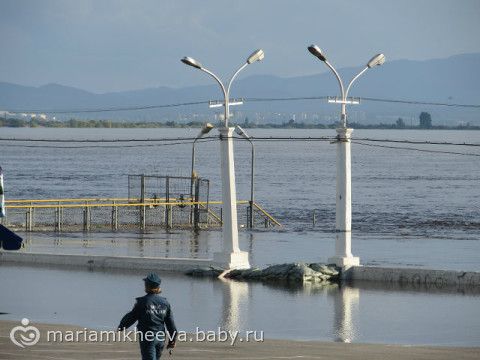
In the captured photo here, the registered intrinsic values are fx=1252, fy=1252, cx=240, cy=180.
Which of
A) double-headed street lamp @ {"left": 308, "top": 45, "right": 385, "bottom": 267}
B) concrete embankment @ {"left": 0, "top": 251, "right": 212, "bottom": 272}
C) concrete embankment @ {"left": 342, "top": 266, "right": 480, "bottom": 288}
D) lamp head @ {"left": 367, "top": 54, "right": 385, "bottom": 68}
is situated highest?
lamp head @ {"left": 367, "top": 54, "right": 385, "bottom": 68}

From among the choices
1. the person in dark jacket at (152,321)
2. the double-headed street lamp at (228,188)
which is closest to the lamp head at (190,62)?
the double-headed street lamp at (228,188)

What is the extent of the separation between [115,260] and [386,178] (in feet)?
395

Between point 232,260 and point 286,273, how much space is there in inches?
51.3

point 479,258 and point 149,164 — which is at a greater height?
point 149,164

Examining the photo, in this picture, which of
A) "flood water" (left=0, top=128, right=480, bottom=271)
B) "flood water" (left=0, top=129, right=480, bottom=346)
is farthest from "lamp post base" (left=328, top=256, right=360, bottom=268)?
"flood water" (left=0, top=128, right=480, bottom=271)

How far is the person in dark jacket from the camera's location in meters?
14.5

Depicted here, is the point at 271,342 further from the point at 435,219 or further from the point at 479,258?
the point at 435,219

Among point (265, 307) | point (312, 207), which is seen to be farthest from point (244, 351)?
point (312, 207)

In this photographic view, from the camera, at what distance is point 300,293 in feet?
89.1

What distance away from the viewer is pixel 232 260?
29234 mm

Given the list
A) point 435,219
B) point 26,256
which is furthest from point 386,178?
point 26,256

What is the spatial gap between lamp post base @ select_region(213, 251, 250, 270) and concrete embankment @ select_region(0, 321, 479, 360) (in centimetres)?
963

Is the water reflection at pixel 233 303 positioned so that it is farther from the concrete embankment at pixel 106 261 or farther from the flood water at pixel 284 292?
the concrete embankment at pixel 106 261

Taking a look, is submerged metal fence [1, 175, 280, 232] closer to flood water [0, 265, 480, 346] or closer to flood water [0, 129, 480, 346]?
flood water [0, 129, 480, 346]
